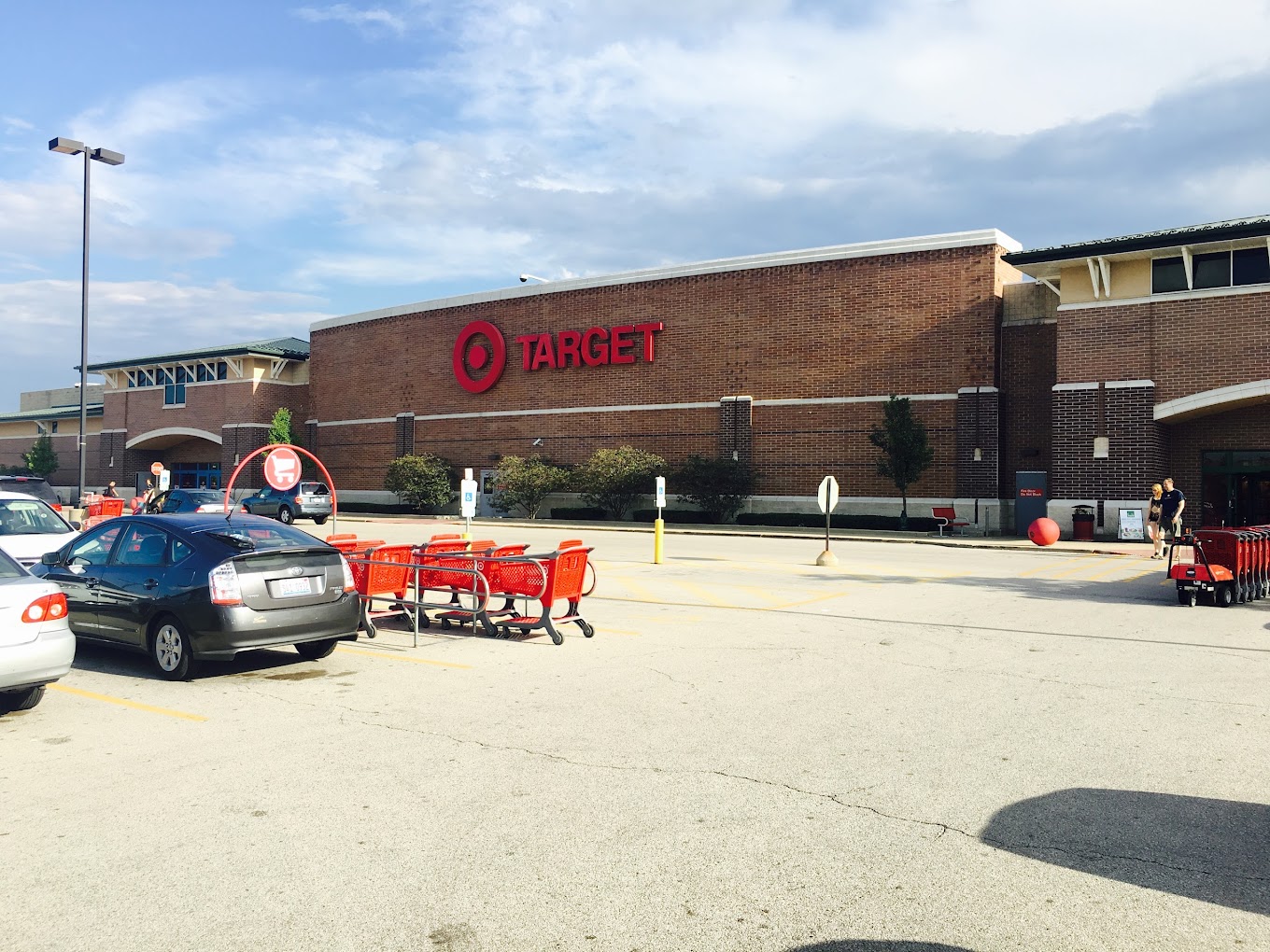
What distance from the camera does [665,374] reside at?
39.3m

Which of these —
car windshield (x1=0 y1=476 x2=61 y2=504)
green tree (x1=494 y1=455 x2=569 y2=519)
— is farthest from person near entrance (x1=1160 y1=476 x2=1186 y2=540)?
green tree (x1=494 y1=455 x2=569 y2=519)

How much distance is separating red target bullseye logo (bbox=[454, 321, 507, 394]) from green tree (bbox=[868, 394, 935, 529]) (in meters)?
18.6

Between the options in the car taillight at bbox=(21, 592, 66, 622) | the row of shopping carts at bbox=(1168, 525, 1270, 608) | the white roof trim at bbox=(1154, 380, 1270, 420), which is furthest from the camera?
the white roof trim at bbox=(1154, 380, 1270, 420)

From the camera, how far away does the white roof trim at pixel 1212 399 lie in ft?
85.5

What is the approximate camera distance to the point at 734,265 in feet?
123

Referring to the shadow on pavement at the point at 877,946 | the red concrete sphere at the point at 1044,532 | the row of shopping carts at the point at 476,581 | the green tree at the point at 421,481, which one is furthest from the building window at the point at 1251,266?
the green tree at the point at 421,481

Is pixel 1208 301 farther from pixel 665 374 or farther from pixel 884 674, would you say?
Result: pixel 884 674

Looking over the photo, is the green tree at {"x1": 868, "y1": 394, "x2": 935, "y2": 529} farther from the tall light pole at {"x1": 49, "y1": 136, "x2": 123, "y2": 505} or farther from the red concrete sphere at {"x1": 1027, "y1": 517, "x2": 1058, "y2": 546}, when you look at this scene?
the tall light pole at {"x1": 49, "y1": 136, "x2": 123, "y2": 505}

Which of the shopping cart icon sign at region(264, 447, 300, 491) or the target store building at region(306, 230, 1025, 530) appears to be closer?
the shopping cart icon sign at region(264, 447, 300, 491)

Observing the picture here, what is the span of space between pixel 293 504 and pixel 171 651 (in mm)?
31385

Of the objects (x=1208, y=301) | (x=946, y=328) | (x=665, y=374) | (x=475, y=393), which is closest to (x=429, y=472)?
(x=475, y=393)

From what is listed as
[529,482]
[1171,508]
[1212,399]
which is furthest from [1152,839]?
[529,482]

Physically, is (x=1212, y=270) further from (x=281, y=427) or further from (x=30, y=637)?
(x=281, y=427)

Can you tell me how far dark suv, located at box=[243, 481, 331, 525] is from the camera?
3838cm
